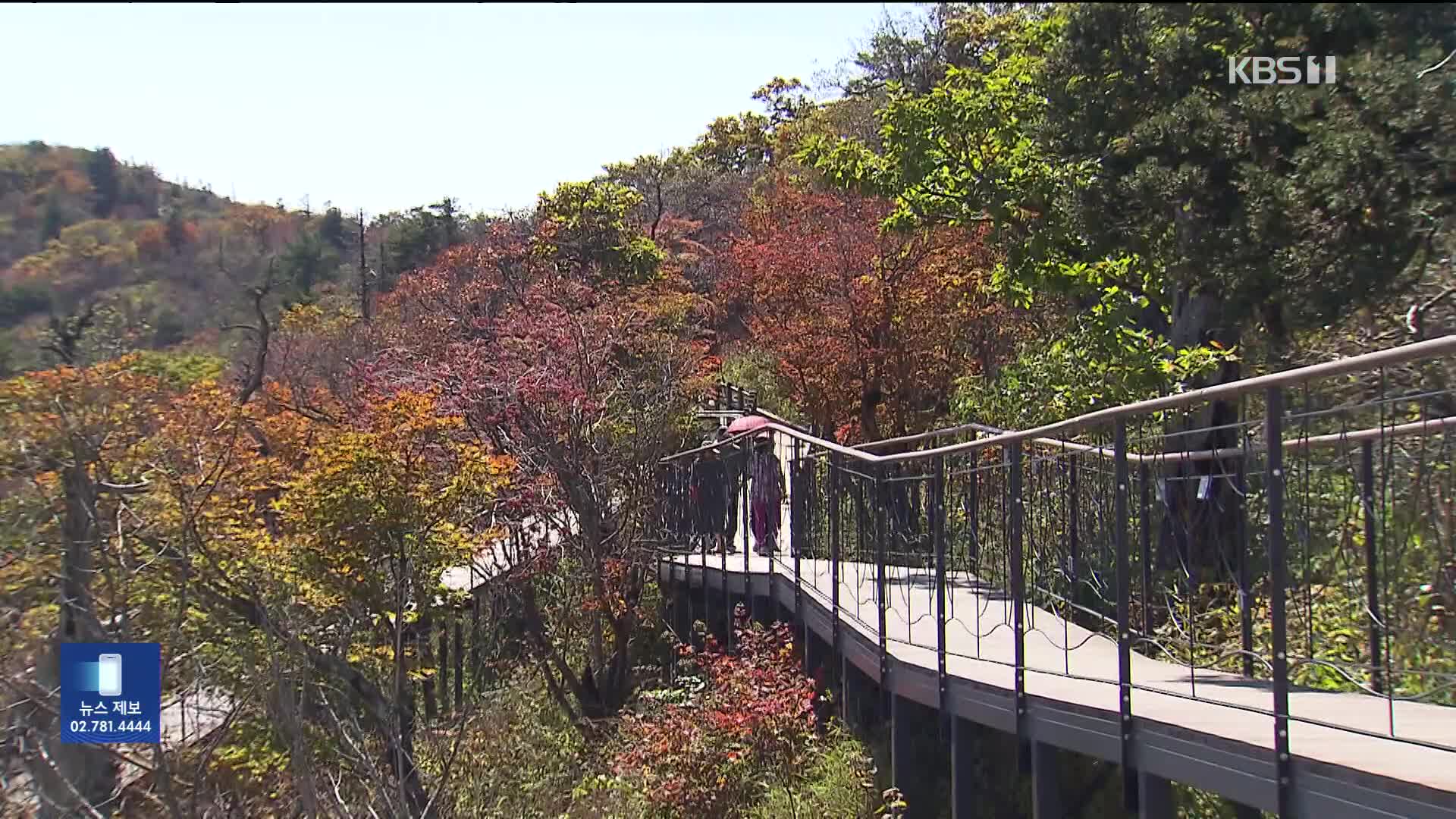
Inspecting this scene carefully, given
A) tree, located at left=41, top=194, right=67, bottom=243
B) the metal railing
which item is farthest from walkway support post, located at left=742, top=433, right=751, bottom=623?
tree, located at left=41, top=194, right=67, bottom=243

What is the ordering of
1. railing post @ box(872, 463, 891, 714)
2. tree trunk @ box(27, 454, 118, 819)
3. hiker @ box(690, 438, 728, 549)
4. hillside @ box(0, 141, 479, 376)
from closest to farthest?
railing post @ box(872, 463, 891, 714) < tree trunk @ box(27, 454, 118, 819) < hiker @ box(690, 438, 728, 549) < hillside @ box(0, 141, 479, 376)

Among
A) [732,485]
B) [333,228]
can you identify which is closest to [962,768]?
[732,485]

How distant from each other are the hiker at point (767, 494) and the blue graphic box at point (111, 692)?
214 inches

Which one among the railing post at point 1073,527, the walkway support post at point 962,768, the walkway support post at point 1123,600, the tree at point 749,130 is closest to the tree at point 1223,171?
the railing post at point 1073,527

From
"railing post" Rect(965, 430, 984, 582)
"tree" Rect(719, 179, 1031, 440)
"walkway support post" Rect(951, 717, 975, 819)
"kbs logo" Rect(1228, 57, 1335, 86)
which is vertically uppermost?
"kbs logo" Rect(1228, 57, 1335, 86)

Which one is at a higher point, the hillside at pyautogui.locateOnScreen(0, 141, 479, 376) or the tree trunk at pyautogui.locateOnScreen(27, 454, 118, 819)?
the hillside at pyautogui.locateOnScreen(0, 141, 479, 376)

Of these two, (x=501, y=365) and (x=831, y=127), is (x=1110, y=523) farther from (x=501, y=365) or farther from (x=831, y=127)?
(x=831, y=127)

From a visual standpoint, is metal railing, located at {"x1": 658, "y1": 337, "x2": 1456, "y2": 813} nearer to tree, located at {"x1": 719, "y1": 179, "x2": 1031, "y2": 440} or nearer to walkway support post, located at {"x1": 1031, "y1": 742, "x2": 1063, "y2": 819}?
walkway support post, located at {"x1": 1031, "y1": 742, "x2": 1063, "y2": 819}

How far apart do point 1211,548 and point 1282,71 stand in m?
3.73

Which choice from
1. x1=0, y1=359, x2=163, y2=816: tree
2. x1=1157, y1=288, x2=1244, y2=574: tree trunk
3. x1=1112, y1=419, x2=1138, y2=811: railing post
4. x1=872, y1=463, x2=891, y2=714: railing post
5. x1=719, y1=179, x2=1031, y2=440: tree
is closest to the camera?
x1=1112, y1=419, x2=1138, y2=811: railing post

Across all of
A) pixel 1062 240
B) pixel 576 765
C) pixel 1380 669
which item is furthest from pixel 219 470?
pixel 1380 669

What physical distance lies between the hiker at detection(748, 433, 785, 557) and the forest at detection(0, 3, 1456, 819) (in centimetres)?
126

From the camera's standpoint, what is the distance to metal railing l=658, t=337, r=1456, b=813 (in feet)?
12.3

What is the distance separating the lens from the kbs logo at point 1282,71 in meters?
7.67
